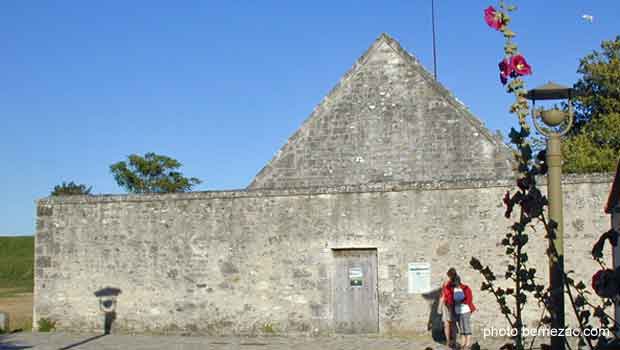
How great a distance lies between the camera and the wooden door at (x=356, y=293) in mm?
15477

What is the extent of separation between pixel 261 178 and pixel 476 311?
5.92 metres

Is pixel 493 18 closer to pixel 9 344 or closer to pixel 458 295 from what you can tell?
pixel 458 295

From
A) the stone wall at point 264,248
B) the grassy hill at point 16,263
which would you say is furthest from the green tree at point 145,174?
the stone wall at point 264,248

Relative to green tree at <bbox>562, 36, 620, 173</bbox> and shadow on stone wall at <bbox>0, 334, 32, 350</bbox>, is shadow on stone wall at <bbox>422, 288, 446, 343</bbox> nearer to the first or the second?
shadow on stone wall at <bbox>0, 334, 32, 350</bbox>

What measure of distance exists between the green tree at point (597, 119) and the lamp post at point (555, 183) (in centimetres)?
1972

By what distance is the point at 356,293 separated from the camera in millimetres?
15602

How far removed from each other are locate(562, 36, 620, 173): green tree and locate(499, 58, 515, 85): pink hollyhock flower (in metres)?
21.7

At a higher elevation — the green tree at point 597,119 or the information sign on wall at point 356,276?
the green tree at point 597,119

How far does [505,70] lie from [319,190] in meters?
11.2

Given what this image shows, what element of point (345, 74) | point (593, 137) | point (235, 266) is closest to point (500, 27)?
point (235, 266)

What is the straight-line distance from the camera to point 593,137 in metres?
27.2

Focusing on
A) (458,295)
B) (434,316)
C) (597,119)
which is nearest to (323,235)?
(434,316)

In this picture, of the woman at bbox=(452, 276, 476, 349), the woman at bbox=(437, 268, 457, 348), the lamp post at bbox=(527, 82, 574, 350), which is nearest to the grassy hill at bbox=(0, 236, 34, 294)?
the woman at bbox=(437, 268, 457, 348)

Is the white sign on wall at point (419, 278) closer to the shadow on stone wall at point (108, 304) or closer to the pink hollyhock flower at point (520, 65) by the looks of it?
the shadow on stone wall at point (108, 304)
